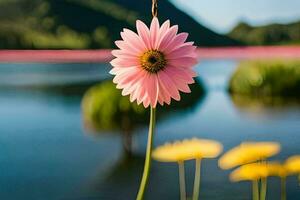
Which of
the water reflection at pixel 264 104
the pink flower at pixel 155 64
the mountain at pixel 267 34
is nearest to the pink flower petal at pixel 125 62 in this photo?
the pink flower at pixel 155 64

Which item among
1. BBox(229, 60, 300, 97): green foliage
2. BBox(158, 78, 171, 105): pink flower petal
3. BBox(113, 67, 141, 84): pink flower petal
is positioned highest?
BBox(229, 60, 300, 97): green foliage

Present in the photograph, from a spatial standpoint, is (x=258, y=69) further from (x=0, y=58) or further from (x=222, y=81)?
(x=0, y=58)

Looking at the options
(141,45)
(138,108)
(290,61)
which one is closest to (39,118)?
(138,108)

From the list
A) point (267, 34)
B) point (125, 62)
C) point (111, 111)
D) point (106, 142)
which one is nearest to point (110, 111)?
point (111, 111)

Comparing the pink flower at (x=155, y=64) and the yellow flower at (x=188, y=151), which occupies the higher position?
the pink flower at (x=155, y=64)

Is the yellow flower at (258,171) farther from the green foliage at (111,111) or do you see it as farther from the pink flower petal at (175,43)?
the green foliage at (111,111)

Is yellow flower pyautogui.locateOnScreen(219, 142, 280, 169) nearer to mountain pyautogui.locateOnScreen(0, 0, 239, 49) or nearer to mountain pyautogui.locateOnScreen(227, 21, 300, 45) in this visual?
mountain pyautogui.locateOnScreen(0, 0, 239, 49)

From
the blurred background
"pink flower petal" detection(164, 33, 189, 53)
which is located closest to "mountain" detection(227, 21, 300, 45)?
the blurred background

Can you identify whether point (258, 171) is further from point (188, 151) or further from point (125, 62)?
point (125, 62)
